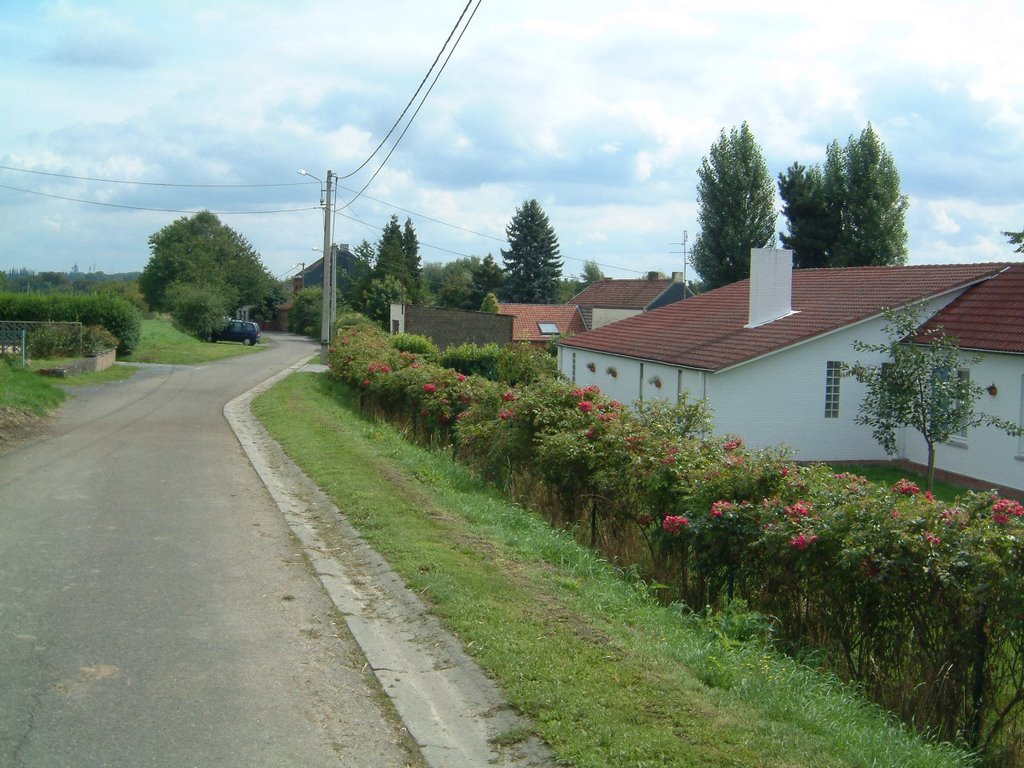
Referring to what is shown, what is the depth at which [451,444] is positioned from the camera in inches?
656

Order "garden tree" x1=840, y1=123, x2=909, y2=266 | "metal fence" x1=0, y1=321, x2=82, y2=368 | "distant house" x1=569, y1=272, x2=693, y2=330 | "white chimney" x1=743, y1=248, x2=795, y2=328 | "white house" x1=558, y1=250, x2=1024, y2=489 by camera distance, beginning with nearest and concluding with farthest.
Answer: "white house" x1=558, y1=250, x2=1024, y2=489
"metal fence" x1=0, y1=321, x2=82, y2=368
"white chimney" x1=743, y1=248, x2=795, y2=328
"garden tree" x1=840, y1=123, x2=909, y2=266
"distant house" x1=569, y1=272, x2=693, y2=330

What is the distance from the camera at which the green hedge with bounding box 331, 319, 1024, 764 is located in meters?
5.70

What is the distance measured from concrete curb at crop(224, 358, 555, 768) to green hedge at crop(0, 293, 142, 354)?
30.1 m

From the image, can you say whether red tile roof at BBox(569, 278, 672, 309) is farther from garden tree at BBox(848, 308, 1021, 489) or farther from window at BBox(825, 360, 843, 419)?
garden tree at BBox(848, 308, 1021, 489)

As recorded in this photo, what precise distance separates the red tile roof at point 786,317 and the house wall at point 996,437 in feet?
10.1

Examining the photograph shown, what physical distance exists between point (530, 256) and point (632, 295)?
18.0 m

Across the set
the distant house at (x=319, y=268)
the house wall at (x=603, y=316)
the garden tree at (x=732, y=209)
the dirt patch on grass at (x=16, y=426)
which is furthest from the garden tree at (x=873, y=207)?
the distant house at (x=319, y=268)

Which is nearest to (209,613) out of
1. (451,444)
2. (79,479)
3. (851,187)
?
(79,479)

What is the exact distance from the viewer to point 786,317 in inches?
1070

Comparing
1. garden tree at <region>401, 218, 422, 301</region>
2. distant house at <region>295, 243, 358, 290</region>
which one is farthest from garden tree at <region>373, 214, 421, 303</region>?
distant house at <region>295, 243, 358, 290</region>

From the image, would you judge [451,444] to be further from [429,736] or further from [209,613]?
[429,736]

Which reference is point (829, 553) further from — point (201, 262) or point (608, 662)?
point (201, 262)

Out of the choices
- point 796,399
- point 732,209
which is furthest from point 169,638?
point 732,209

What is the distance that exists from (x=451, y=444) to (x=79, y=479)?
6.48 m
